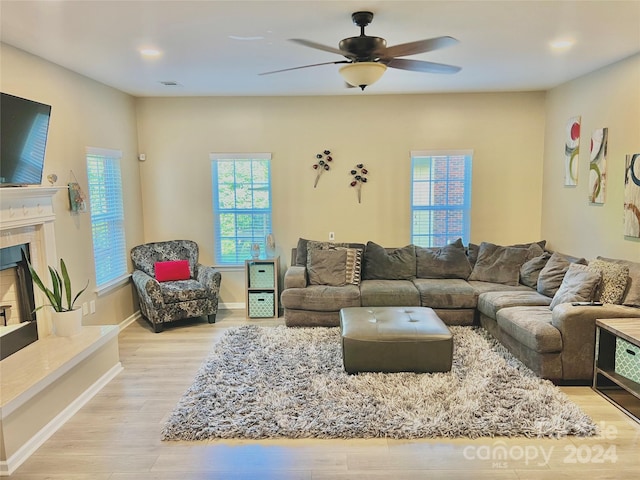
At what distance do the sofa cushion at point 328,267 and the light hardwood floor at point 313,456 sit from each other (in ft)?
7.77

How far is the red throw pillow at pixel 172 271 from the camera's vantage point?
5.27 meters

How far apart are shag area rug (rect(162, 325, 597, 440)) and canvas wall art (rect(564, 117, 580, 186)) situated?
2.22 meters

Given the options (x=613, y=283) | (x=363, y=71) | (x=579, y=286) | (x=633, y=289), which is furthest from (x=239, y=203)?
(x=633, y=289)

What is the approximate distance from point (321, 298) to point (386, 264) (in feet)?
3.24

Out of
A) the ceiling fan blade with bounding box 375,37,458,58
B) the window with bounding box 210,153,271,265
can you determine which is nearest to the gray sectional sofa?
the window with bounding box 210,153,271,265

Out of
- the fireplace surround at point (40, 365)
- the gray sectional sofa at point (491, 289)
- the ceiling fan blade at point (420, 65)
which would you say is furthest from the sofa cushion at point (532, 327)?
the fireplace surround at point (40, 365)

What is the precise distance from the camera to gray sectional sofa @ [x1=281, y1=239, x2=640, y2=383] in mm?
3416

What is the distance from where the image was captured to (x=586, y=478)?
2371mm

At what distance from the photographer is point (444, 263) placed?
17.2 feet

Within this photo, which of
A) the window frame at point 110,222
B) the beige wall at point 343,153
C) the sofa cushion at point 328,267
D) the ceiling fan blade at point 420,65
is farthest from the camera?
the beige wall at point 343,153

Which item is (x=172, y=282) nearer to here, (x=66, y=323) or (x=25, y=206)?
(x=66, y=323)

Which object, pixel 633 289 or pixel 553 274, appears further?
pixel 553 274

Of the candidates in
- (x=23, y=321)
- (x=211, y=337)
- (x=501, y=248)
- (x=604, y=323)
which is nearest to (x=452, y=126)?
(x=501, y=248)

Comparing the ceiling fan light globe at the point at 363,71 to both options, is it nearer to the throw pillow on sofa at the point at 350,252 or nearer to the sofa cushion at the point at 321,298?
the sofa cushion at the point at 321,298
